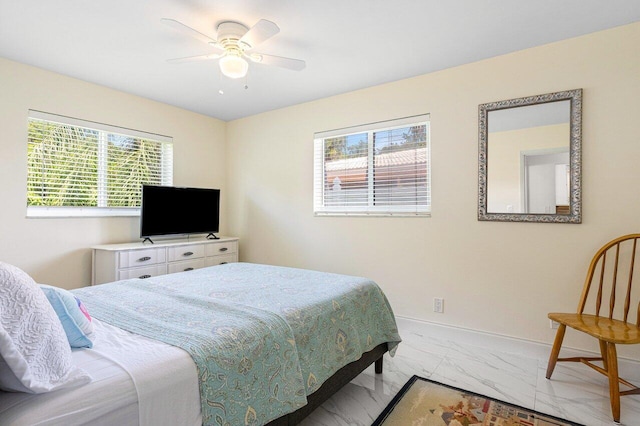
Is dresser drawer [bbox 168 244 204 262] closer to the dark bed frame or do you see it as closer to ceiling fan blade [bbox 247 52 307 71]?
ceiling fan blade [bbox 247 52 307 71]

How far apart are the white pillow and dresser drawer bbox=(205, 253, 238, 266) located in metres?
2.94

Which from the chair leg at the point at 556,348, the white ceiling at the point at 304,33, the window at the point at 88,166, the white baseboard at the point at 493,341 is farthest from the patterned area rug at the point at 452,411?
the window at the point at 88,166

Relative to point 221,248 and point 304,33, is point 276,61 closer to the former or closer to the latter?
point 304,33

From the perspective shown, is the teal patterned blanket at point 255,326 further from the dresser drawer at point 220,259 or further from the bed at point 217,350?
the dresser drawer at point 220,259

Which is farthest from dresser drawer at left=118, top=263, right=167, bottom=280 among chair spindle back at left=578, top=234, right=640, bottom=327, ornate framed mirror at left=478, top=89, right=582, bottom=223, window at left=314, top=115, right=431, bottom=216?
chair spindle back at left=578, top=234, right=640, bottom=327

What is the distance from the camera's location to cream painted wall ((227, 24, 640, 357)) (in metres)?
2.40

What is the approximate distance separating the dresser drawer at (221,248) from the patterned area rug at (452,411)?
2.64 meters

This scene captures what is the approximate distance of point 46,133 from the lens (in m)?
3.08

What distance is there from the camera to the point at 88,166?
340 cm

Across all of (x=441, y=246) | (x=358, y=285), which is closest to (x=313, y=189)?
(x=441, y=246)

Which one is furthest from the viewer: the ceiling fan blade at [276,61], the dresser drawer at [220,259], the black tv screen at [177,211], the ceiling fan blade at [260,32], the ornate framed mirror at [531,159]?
the dresser drawer at [220,259]

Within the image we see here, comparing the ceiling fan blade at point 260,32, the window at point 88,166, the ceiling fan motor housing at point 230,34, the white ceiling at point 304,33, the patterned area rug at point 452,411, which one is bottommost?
the patterned area rug at point 452,411

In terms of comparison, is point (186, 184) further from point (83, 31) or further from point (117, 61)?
point (83, 31)

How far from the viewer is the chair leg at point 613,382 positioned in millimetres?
1840
